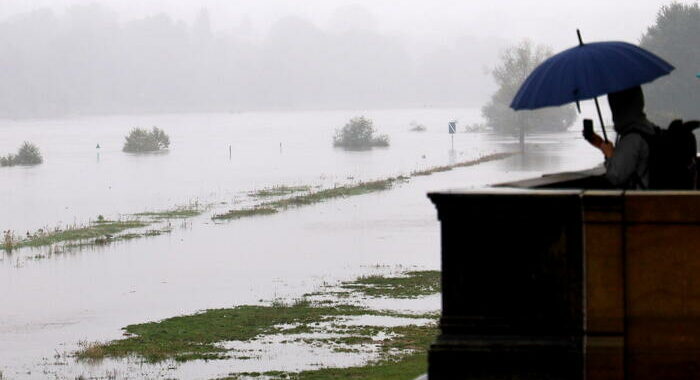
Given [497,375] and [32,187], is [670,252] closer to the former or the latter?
[497,375]

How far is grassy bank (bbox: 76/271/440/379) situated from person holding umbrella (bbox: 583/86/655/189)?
11933 millimetres

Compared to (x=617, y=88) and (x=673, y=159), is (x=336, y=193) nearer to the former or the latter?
(x=673, y=159)

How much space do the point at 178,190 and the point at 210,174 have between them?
2292cm

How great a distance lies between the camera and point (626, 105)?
37.6ft

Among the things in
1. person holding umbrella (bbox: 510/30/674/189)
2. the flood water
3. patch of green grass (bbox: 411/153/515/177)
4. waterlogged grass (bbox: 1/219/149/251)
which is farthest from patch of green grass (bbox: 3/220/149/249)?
person holding umbrella (bbox: 510/30/674/189)

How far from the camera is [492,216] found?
10.8 m

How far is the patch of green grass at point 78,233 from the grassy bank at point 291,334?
2221cm

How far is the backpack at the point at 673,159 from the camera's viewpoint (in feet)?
37.6

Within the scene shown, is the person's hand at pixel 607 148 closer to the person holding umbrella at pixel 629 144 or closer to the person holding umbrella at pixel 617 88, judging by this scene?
the person holding umbrella at pixel 617 88

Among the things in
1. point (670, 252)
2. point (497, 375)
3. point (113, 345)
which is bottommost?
point (113, 345)

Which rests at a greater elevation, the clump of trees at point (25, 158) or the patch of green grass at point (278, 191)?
the clump of trees at point (25, 158)

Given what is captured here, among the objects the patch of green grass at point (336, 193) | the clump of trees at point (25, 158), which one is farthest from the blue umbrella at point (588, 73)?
the clump of trees at point (25, 158)

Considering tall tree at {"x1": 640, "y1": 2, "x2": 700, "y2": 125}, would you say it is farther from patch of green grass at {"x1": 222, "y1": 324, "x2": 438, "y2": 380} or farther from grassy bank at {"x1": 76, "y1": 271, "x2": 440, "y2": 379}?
patch of green grass at {"x1": 222, "y1": 324, "x2": 438, "y2": 380}

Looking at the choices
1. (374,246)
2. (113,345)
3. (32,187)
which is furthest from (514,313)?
(32,187)
